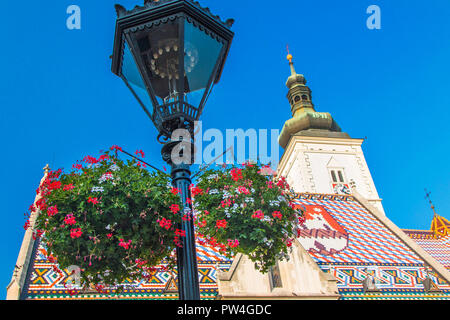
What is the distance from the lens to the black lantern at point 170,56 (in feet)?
15.6

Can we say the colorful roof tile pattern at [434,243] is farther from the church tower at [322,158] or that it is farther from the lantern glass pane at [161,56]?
the lantern glass pane at [161,56]

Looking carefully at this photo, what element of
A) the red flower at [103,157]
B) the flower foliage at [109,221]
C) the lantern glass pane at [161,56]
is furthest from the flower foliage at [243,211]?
the lantern glass pane at [161,56]

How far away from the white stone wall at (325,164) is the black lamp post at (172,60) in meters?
36.0

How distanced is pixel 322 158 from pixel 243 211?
1526 inches

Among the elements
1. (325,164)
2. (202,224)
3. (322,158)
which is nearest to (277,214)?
(202,224)

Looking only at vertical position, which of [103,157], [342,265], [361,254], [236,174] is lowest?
[103,157]

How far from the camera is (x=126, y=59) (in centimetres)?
506

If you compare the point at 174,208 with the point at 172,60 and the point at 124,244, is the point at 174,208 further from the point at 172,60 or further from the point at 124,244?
the point at 172,60

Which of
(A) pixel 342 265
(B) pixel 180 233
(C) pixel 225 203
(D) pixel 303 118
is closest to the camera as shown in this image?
(B) pixel 180 233

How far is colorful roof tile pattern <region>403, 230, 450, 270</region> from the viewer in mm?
23428

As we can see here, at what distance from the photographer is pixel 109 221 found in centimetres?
478

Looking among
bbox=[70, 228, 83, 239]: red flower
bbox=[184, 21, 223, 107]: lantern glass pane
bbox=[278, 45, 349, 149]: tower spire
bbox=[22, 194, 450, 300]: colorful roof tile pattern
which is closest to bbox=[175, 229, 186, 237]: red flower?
bbox=[70, 228, 83, 239]: red flower

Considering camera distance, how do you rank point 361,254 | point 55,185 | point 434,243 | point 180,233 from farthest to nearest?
point 434,243
point 361,254
point 55,185
point 180,233

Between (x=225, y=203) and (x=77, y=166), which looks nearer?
(x=77, y=166)
